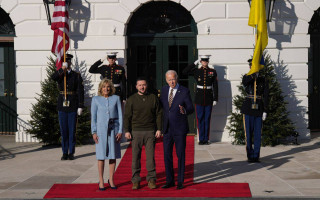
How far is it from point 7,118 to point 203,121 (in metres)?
5.46

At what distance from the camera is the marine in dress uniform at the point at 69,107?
1038 centimetres

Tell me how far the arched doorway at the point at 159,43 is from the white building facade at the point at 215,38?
424 mm

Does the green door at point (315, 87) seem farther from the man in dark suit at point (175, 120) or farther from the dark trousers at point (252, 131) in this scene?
the man in dark suit at point (175, 120)

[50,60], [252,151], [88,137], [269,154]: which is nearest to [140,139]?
[252,151]

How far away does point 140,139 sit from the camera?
7.51 m

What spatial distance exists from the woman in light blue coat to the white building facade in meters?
5.44

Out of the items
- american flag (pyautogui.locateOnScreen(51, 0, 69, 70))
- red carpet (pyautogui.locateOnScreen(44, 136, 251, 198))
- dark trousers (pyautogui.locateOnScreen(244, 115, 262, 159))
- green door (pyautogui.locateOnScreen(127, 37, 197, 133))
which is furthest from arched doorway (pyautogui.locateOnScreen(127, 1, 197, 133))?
red carpet (pyautogui.locateOnScreen(44, 136, 251, 198))

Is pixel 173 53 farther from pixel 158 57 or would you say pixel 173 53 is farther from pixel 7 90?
pixel 7 90

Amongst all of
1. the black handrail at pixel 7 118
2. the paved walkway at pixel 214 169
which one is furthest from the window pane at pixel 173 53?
the black handrail at pixel 7 118

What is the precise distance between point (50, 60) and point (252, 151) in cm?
561

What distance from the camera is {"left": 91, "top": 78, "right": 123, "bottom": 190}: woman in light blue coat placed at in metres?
7.39

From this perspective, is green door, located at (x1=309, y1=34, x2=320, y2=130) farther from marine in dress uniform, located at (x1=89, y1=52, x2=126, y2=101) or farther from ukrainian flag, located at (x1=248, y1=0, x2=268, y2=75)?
marine in dress uniform, located at (x1=89, y1=52, x2=126, y2=101)

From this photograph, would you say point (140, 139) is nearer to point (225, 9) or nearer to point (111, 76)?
point (111, 76)

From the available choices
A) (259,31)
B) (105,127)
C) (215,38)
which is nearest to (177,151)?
(105,127)
